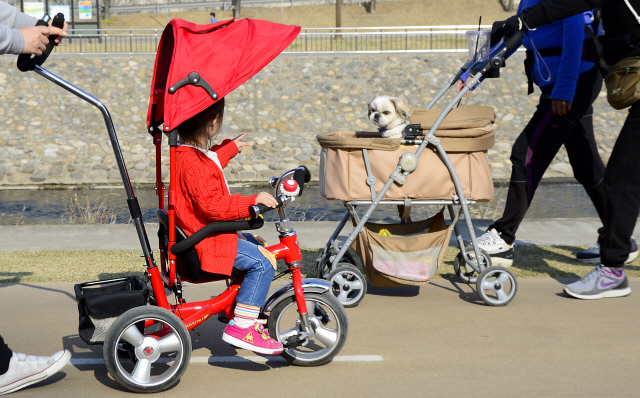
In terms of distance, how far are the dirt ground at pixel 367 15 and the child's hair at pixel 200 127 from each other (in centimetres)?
4413

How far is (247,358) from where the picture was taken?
4.17 metres

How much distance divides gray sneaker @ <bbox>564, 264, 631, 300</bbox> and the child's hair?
10.3 ft

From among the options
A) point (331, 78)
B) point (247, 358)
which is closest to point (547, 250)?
point (247, 358)

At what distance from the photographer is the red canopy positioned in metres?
3.51

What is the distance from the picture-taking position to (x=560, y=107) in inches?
225

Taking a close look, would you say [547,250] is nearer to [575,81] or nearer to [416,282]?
[575,81]

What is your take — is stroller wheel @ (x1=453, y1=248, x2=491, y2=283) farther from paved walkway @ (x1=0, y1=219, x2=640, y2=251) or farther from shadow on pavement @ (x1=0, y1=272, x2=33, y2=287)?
shadow on pavement @ (x1=0, y1=272, x2=33, y2=287)

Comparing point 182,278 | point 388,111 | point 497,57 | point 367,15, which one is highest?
point 367,15

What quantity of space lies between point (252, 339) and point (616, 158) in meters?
3.18

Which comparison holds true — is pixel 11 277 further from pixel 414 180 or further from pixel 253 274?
pixel 414 180

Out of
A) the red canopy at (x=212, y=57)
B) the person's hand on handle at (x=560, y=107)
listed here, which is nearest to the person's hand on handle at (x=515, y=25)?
the person's hand on handle at (x=560, y=107)

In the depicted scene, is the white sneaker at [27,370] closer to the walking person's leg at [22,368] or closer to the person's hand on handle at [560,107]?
the walking person's leg at [22,368]

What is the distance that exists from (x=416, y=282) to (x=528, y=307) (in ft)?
2.98

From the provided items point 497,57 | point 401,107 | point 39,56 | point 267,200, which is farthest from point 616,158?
point 39,56
